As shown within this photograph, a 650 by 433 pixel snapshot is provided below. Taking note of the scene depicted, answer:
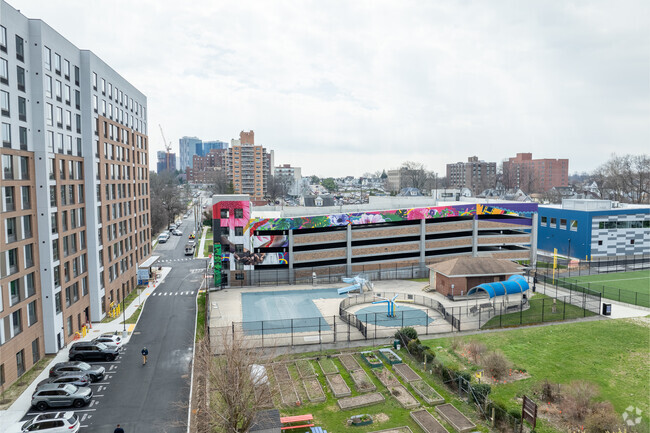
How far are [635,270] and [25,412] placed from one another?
73220 mm

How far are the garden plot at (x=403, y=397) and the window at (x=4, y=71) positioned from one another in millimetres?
32049

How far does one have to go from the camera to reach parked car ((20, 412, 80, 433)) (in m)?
22.3

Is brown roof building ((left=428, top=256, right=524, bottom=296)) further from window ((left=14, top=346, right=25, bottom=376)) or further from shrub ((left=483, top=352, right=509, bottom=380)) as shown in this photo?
window ((left=14, top=346, right=25, bottom=376))

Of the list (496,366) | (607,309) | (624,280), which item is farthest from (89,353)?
(624,280)

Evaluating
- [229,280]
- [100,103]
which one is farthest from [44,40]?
[229,280]

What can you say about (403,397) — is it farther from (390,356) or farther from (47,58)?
(47,58)

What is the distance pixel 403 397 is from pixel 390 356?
5.87 meters

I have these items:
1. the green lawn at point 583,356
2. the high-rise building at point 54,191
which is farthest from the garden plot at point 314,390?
the high-rise building at point 54,191

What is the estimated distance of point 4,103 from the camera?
93.7ft

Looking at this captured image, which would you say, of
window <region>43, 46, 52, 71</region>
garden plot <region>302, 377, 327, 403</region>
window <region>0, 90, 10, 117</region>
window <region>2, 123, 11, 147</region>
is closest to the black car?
window <region>2, 123, 11, 147</region>

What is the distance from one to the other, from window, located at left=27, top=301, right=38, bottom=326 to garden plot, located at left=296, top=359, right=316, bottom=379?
19.6 metres

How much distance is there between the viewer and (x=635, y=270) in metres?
62.7

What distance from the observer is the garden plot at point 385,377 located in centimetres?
2739

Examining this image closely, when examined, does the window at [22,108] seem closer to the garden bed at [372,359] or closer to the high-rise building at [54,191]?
the high-rise building at [54,191]
